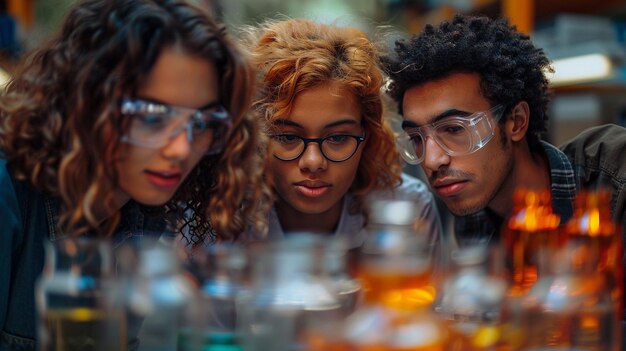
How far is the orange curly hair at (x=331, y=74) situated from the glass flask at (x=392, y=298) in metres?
0.92

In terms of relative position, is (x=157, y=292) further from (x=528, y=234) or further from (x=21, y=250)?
(x=528, y=234)

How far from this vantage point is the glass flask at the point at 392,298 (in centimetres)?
71

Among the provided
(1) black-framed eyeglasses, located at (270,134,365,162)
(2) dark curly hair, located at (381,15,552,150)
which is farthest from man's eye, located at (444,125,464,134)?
(1) black-framed eyeglasses, located at (270,134,365,162)

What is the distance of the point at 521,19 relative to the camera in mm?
2742

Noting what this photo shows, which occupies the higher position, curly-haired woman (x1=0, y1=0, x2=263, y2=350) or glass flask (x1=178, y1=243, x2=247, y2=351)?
curly-haired woman (x1=0, y1=0, x2=263, y2=350)

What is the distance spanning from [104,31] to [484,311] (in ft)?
2.37

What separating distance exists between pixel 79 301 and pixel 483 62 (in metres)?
1.31

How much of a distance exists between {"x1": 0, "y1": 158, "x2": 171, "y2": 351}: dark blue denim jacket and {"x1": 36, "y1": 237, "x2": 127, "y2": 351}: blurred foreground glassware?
0.36 meters

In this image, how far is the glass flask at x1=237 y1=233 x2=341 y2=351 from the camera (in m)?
0.72

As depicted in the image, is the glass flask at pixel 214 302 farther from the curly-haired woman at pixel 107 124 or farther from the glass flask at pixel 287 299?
the curly-haired woman at pixel 107 124

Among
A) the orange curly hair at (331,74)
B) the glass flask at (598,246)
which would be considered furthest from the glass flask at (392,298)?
the orange curly hair at (331,74)

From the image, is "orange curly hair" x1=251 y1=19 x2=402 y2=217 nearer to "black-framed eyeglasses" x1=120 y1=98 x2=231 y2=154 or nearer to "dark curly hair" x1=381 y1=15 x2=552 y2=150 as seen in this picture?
"dark curly hair" x1=381 y1=15 x2=552 y2=150

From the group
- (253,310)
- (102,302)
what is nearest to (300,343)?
(253,310)

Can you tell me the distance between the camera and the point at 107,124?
0.94 metres
